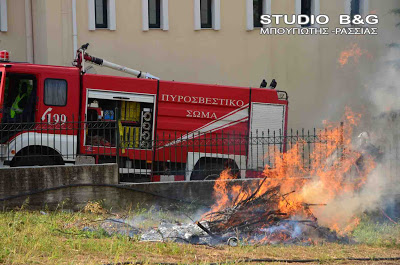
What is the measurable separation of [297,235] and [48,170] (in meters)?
5.06

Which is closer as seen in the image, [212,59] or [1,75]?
[1,75]

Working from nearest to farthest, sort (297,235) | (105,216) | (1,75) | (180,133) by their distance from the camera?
(297,235) < (105,216) < (1,75) < (180,133)

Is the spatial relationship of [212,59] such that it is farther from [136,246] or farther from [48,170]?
[136,246]

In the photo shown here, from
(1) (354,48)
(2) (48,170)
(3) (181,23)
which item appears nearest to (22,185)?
(2) (48,170)

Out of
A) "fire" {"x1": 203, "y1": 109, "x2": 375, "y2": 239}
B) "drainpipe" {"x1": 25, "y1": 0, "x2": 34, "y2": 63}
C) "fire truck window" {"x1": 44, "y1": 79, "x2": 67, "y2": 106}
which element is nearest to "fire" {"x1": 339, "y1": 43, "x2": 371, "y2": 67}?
"fire" {"x1": 203, "y1": 109, "x2": 375, "y2": 239}

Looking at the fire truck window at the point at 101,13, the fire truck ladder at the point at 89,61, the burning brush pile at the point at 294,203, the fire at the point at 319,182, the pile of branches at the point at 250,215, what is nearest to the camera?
the burning brush pile at the point at 294,203

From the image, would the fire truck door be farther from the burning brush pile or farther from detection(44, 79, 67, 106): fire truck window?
detection(44, 79, 67, 106): fire truck window

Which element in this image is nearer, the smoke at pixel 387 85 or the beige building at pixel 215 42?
the smoke at pixel 387 85

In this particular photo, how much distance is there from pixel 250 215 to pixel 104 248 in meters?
3.08

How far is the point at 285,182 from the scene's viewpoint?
13.5m

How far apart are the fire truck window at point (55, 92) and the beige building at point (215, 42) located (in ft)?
16.7

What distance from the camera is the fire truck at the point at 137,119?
582 inches

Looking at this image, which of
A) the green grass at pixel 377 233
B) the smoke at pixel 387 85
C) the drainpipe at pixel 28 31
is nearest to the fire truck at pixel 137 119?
the green grass at pixel 377 233

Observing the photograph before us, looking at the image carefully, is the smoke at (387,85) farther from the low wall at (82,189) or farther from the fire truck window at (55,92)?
the fire truck window at (55,92)
